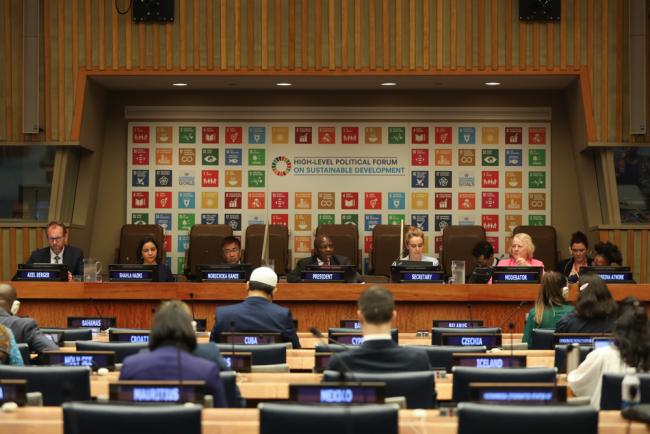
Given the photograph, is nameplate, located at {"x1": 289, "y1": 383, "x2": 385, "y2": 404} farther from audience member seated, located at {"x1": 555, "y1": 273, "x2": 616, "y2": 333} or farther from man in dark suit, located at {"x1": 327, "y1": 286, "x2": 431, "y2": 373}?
audience member seated, located at {"x1": 555, "y1": 273, "x2": 616, "y2": 333}

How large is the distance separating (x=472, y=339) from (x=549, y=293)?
60.6 inches

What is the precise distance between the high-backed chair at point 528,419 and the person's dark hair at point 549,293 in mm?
4854

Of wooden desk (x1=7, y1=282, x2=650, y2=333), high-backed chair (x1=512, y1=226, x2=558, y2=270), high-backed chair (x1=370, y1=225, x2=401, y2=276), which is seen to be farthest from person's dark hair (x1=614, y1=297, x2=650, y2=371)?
high-backed chair (x1=512, y1=226, x2=558, y2=270)

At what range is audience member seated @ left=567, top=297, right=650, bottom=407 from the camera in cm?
482

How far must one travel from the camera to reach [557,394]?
13.4ft

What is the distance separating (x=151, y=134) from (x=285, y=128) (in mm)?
1763

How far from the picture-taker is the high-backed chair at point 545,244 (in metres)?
13.7

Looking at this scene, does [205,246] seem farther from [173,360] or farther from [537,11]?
[173,360]

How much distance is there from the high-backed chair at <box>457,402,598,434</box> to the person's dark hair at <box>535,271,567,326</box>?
15.9 ft

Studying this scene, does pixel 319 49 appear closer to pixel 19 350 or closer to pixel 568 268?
pixel 568 268

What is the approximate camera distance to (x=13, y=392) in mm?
4184

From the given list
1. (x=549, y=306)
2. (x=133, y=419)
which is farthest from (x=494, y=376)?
(x=549, y=306)

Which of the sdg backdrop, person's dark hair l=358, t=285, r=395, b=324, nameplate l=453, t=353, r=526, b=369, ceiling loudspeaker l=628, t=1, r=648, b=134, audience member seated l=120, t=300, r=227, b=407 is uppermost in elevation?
ceiling loudspeaker l=628, t=1, r=648, b=134

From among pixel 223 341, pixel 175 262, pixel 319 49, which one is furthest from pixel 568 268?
pixel 223 341
